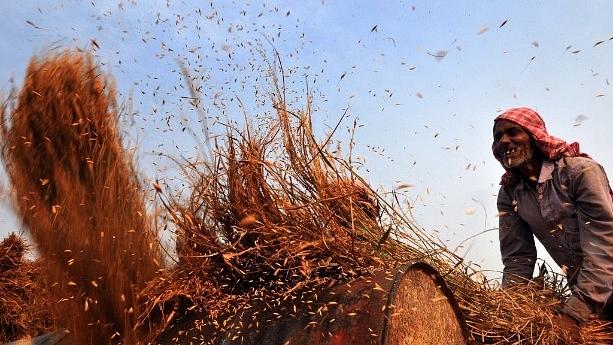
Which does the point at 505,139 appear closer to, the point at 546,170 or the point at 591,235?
the point at 546,170

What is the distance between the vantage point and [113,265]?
297 cm

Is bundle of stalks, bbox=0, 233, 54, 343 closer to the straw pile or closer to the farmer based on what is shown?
the straw pile

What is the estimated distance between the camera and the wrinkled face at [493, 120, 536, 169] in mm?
3869

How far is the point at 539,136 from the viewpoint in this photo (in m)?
3.82

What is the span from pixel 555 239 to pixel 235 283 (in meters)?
2.34

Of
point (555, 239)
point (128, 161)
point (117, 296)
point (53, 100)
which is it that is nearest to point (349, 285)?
point (117, 296)

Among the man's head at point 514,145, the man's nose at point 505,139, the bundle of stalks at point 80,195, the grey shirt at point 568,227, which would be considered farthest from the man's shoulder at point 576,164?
the bundle of stalks at point 80,195

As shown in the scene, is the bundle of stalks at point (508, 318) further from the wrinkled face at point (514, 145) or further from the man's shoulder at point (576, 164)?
the wrinkled face at point (514, 145)

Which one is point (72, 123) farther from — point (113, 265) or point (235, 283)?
point (235, 283)

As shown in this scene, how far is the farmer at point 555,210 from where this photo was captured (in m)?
3.29

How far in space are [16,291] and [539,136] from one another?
6266 millimetres

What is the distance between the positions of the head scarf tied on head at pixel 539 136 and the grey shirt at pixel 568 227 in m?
0.07

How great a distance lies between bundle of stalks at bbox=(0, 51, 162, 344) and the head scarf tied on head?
8.19 feet

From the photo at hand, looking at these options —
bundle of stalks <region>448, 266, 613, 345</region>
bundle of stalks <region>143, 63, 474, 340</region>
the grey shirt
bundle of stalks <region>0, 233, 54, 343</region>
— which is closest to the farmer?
the grey shirt
